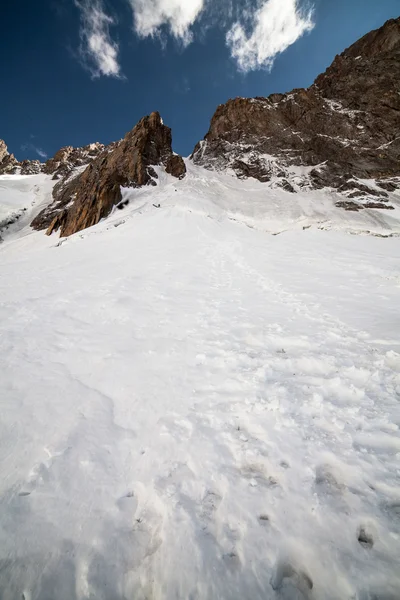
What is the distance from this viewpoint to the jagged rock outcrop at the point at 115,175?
117ft

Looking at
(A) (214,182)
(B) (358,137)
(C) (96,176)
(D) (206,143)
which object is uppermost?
(B) (358,137)

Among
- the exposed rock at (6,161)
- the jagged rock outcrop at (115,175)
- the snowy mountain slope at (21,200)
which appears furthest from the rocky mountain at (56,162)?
the jagged rock outcrop at (115,175)

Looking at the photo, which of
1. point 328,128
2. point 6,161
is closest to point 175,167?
point 328,128

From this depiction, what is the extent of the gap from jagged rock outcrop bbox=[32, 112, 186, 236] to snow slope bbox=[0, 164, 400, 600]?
109 feet

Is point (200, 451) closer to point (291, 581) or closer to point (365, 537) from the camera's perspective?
point (291, 581)

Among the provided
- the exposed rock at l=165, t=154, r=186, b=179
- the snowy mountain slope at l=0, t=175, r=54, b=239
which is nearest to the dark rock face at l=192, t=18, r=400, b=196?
the exposed rock at l=165, t=154, r=186, b=179

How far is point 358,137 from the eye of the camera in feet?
182

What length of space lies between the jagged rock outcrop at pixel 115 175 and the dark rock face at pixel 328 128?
467 inches

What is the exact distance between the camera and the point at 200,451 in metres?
2.70

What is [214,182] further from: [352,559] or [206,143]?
[352,559]

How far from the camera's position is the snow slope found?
5.91 feet

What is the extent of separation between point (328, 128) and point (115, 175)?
50522 millimetres

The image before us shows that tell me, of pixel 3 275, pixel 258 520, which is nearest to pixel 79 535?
pixel 258 520

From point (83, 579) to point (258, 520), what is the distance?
1.34 metres
